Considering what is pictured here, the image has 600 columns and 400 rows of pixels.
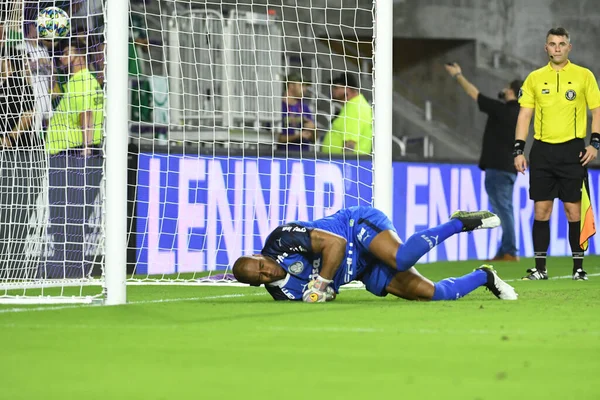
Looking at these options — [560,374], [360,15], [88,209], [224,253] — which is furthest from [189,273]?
[360,15]

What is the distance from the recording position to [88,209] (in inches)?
422

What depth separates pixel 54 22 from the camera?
29.7 feet

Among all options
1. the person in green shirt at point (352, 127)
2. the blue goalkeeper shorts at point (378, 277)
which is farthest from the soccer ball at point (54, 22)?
the person in green shirt at point (352, 127)

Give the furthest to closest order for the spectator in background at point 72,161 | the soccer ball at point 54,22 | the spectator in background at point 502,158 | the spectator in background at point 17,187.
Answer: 1. the spectator in background at point 502,158
2. the spectator in background at point 17,187
3. the spectator in background at point 72,161
4. the soccer ball at point 54,22

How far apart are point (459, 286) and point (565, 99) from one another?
3344 millimetres

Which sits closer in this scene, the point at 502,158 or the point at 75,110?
the point at 75,110

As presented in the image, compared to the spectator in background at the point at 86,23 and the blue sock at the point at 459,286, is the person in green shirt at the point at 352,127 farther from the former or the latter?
the blue sock at the point at 459,286

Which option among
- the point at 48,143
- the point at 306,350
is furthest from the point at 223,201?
the point at 306,350

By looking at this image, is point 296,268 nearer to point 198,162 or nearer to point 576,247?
point 576,247

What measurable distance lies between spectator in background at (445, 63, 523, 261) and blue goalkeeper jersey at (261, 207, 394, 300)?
22.5 feet

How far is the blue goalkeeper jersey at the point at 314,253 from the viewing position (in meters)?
7.35

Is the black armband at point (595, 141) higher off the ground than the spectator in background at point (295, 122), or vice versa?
the spectator in background at point (295, 122)

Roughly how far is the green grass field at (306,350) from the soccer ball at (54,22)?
2434 mm

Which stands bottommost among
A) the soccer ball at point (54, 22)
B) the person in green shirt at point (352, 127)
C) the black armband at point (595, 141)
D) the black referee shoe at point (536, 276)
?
the black referee shoe at point (536, 276)
